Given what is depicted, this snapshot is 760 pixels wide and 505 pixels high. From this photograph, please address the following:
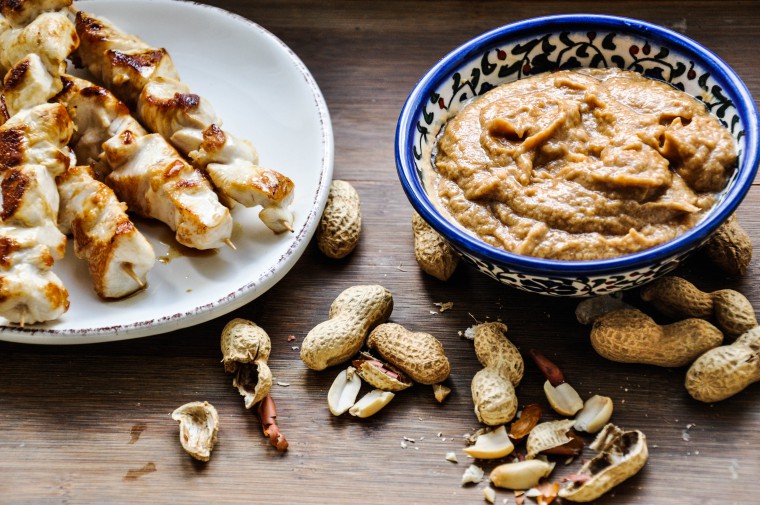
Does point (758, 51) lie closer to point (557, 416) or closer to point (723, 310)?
point (723, 310)

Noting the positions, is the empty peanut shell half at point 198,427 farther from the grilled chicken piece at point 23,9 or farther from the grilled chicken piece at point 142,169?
the grilled chicken piece at point 23,9

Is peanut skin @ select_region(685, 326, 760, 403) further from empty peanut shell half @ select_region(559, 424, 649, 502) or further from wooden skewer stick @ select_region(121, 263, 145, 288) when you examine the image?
wooden skewer stick @ select_region(121, 263, 145, 288)

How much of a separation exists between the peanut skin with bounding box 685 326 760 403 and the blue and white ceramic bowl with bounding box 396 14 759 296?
26 cm

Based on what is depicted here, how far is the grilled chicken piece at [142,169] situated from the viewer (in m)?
2.62

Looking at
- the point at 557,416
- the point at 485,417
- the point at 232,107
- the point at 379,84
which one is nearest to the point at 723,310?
the point at 557,416

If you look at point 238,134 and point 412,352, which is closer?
point 412,352

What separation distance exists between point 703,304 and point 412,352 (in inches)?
31.7

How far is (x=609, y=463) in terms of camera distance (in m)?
2.27

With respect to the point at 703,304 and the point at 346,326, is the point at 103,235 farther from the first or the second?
the point at 703,304

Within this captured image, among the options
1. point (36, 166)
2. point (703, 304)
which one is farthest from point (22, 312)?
point (703, 304)

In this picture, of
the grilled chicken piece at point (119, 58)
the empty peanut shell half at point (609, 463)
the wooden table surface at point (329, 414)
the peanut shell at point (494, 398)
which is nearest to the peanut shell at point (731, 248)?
the wooden table surface at point (329, 414)

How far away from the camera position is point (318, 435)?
245cm

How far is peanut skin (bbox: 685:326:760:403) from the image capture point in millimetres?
2320

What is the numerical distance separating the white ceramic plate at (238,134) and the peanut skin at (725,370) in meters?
1.16
